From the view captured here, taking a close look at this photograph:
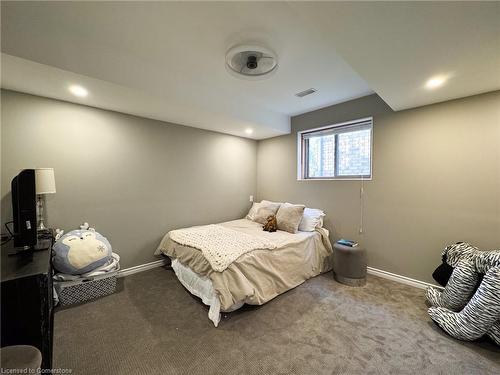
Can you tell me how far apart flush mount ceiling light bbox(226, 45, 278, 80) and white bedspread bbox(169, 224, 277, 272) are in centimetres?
177

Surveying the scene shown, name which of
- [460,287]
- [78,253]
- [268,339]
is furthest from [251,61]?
[460,287]

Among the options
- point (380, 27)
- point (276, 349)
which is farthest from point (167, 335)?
point (380, 27)

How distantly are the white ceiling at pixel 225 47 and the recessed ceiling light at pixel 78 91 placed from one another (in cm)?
5

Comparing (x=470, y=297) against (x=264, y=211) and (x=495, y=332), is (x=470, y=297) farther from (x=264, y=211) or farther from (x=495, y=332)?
(x=264, y=211)

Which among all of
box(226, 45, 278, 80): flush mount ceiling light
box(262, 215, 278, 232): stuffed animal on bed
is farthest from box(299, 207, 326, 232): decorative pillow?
box(226, 45, 278, 80): flush mount ceiling light

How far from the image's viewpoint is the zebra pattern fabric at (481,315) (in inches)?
59.6

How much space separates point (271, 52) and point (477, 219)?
2.71 m

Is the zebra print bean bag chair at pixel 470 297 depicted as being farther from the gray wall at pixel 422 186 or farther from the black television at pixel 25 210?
the black television at pixel 25 210

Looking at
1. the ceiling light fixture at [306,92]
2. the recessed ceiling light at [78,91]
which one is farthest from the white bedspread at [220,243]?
the ceiling light fixture at [306,92]

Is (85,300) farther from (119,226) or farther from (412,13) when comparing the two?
(412,13)

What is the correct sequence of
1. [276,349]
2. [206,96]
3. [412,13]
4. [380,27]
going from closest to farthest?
[412,13] < [380,27] < [276,349] < [206,96]

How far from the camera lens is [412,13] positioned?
3.88 ft

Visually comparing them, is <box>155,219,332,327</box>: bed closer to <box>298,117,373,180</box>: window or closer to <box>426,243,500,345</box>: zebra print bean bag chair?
<box>298,117,373,180</box>: window

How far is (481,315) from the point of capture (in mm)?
1552
